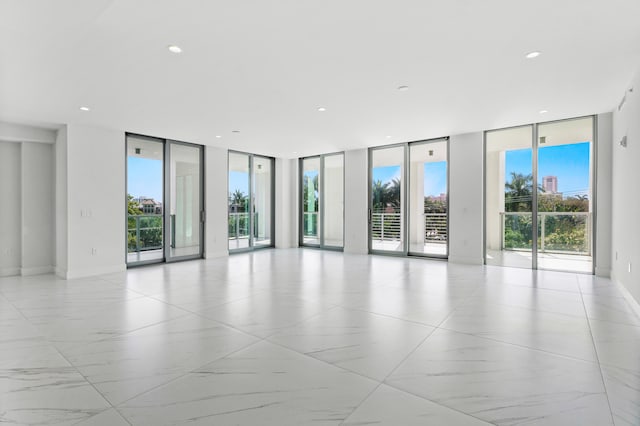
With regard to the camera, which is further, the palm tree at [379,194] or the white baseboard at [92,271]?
the palm tree at [379,194]

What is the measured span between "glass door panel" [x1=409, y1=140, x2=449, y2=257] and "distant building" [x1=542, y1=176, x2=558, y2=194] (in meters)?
1.73

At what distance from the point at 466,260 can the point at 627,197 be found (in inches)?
114

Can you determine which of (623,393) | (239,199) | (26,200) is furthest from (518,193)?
(26,200)

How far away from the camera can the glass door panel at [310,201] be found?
9.26 metres

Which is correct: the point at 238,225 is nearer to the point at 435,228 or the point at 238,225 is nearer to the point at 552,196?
the point at 435,228

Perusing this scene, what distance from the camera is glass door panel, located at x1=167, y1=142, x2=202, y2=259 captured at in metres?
7.03

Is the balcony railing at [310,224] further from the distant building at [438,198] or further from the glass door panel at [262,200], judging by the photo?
the distant building at [438,198]

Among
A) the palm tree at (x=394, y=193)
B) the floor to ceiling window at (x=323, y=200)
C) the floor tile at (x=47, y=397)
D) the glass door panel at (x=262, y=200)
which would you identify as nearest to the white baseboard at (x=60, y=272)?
the floor tile at (x=47, y=397)

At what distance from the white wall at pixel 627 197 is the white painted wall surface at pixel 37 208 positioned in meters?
8.52

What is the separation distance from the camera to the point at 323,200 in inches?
356

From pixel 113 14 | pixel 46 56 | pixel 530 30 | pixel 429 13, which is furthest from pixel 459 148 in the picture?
pixel 46 56

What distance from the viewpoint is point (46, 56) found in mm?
3121

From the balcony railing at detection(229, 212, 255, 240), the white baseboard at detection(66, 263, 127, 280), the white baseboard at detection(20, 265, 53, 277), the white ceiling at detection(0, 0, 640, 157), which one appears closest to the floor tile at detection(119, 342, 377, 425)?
the white ceiling at detection(0, 0, 640, 157)

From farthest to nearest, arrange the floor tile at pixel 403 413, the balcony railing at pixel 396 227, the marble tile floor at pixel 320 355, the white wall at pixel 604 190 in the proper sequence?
the balcony railing at pixel 396 227
the white wall at pixel 604 190
the marble tile floor at pixel 320 355
the floor tile at pixel 403 413
